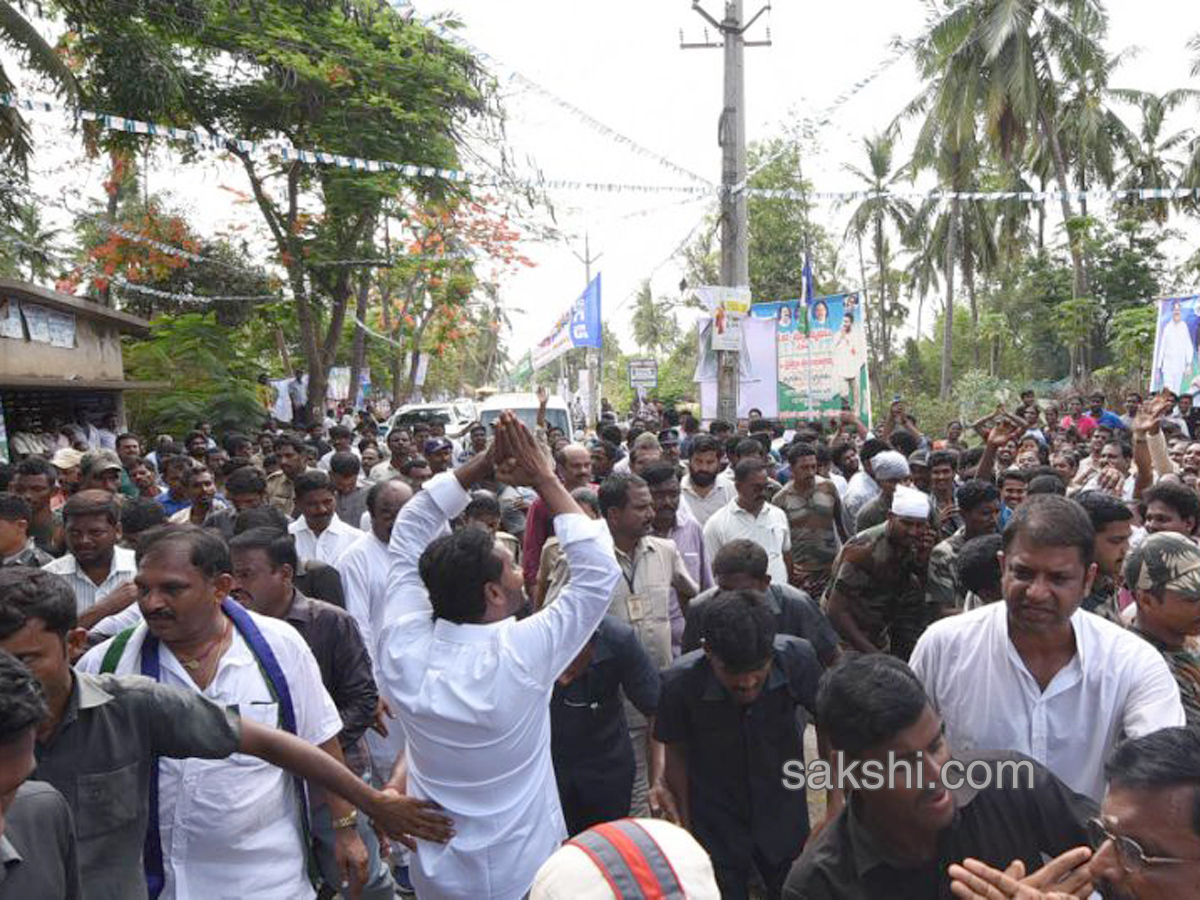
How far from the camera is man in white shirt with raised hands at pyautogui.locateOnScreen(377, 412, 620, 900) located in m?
2.65

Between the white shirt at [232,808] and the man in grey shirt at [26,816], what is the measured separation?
62 cm

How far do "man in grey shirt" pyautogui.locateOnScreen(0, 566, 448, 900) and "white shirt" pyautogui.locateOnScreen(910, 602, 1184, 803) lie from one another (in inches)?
72.4

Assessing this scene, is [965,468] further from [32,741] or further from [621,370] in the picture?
[621,370]

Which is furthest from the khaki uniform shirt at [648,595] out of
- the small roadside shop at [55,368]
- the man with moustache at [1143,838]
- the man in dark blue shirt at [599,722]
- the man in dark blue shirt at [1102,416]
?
the man in dark blue shirt at [1102,416]

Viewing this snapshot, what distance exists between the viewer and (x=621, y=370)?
68.9 m

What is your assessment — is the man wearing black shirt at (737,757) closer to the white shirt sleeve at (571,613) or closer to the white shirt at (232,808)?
the white shirt sleeve at (571,613)

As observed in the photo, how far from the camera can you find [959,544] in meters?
5.01

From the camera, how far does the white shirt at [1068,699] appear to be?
252cm

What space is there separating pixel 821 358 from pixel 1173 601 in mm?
15131

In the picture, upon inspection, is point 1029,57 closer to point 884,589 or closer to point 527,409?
point 527,409

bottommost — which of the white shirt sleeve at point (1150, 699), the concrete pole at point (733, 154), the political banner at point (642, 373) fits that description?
the white shirt sleeve at point (1150, 699)

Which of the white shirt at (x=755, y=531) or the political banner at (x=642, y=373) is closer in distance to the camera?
the white shirt at (x=755, y=531)

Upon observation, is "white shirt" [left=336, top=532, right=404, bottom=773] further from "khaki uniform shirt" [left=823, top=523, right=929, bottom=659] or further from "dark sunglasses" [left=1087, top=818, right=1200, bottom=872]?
"dark sunglasses" [left=1087, top=818, right=1200, bottom=872]

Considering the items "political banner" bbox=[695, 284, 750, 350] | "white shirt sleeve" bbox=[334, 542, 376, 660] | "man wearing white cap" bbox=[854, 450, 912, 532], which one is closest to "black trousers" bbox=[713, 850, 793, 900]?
"white shirt sleeve" bbox=[334, 542, 376, 660]
